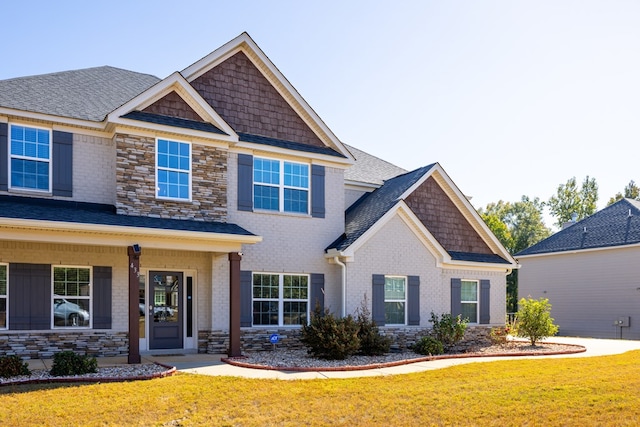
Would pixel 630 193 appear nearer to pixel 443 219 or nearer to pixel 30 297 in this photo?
pixel 443 219

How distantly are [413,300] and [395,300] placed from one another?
645mm

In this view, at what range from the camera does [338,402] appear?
985 centimetres

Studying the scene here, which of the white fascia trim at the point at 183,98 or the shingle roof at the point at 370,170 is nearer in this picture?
the white fascia trim at the point at 183,98

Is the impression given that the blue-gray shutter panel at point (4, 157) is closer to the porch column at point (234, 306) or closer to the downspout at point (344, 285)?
the porch column at point (234, 306)

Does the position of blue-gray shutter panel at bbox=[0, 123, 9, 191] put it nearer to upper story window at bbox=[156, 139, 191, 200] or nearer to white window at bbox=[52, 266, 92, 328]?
white window at bbox=[52, 266, 92, 328]

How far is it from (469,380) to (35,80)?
14.0 metres

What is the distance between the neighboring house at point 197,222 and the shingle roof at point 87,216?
6cm

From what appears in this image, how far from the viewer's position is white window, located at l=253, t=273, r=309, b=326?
17.1 m

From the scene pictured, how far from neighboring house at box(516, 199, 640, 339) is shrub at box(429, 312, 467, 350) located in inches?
478

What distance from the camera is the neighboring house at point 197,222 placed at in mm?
14266

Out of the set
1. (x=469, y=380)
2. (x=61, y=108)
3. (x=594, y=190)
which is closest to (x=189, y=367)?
(x=469, y=380)

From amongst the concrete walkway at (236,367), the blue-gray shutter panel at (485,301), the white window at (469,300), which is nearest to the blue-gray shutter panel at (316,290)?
the concrete walkway at (236,367)

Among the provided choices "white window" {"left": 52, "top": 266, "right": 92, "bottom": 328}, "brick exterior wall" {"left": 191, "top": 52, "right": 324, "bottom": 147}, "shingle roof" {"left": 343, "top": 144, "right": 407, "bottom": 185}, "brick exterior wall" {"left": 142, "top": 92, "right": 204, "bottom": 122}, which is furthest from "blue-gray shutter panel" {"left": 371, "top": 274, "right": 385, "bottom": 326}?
"white window" {"left": 52, "top": 266, "right": 92, "bottom": 328}

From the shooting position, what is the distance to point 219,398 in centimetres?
989
